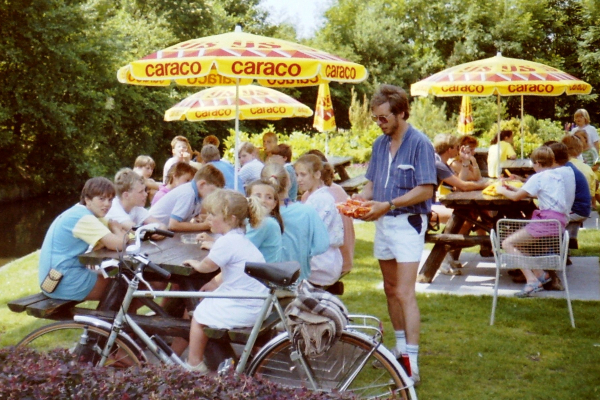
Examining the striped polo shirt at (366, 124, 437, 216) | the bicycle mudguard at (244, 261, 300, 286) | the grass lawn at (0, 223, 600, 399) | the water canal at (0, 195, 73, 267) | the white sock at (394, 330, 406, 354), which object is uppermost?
the striped polo shirt at (366, 124, 437, 216)

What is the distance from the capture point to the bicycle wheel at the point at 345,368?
11.9 ft

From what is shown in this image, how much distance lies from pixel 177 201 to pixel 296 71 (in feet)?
4.81

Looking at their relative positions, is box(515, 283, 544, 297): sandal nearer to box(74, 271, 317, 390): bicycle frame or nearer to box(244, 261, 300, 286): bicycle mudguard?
box(74, 271, 317, 390): bicycle frame

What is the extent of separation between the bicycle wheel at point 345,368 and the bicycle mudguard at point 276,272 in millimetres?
292

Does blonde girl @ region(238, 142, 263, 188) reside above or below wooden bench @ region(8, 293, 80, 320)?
above

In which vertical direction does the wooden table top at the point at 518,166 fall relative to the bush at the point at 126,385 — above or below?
below

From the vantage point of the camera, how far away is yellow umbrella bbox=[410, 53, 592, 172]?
9.25 meters

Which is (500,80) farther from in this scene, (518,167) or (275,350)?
(275,350)

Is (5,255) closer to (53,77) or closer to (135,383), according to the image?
(53,77)

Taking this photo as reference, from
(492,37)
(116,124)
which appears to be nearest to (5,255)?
(116,124)

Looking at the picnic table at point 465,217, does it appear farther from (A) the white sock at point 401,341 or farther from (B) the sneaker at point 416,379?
(B) the sneaker at point 416,379

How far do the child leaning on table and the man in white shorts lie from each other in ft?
2.99

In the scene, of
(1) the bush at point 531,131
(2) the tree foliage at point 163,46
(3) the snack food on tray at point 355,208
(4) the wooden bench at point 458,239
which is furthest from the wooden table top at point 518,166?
(2) the tree foliage at point 163,46

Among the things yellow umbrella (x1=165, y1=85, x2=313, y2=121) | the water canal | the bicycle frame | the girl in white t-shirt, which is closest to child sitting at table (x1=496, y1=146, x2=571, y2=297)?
the girl in white t-shirt
